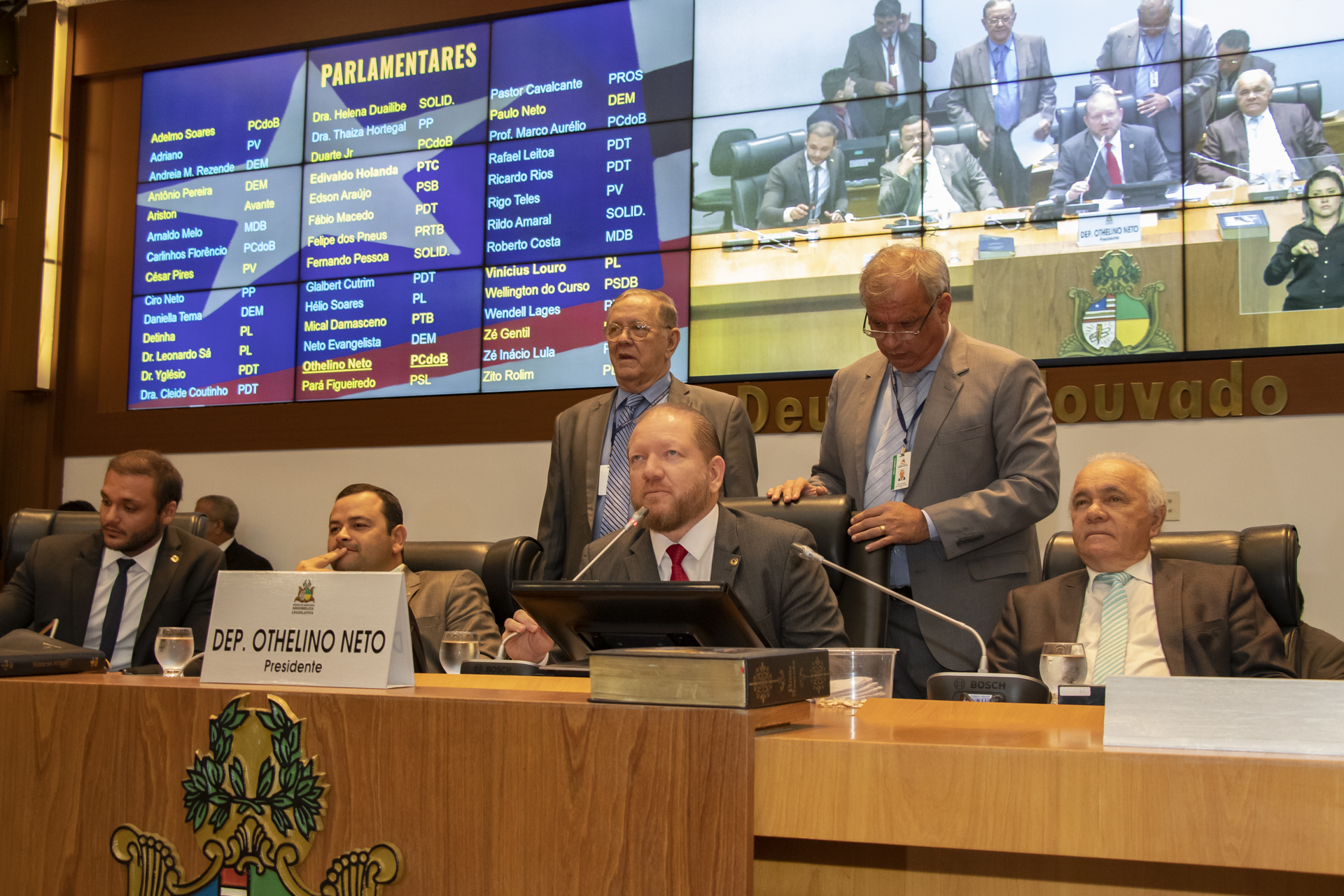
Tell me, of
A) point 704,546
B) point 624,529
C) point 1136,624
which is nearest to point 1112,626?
point 1136,624

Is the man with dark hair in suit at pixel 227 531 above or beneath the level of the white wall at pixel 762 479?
beneath

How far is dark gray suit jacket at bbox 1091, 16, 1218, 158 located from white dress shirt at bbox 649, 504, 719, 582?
255 cm

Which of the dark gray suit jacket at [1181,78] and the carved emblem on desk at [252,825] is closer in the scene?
the carved emblem on desk at [252,825]

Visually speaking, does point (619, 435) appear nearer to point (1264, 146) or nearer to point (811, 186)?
point (811, 186)

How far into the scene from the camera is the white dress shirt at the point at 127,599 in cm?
328

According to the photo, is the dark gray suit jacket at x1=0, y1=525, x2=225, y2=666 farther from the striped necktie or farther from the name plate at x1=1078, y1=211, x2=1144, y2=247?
the name plate at x1=1078, y1=211, x2=1144, y2=247

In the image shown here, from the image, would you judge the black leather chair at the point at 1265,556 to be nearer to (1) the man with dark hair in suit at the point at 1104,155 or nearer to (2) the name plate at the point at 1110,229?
(2) the name plate at the point at 1110,229

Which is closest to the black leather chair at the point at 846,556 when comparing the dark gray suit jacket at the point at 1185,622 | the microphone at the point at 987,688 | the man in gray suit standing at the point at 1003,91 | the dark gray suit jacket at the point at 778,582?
the dark gray suit jacket at the point at 778,582

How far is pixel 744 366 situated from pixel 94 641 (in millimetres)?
2393

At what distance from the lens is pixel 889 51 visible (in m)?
4.33

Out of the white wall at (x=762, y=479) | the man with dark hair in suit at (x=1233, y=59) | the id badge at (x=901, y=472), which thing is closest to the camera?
the id badge at (x=901, y=472)

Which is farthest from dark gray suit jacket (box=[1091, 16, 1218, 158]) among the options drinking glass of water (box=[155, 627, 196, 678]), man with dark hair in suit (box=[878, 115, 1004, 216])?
drinking glass of water (box=[155, 627, 196, 678])

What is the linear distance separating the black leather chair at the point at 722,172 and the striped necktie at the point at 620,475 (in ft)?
4.76

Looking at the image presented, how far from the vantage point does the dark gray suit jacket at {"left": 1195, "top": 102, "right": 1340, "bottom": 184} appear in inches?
147
